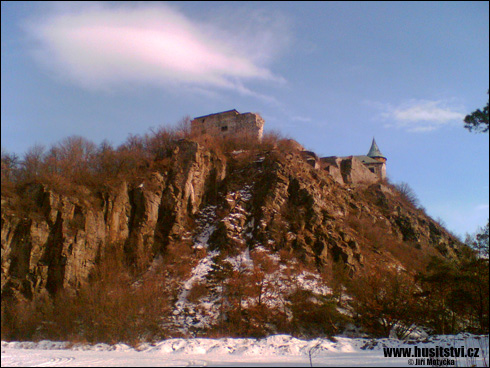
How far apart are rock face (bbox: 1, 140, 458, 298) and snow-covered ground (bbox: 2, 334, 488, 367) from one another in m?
6.87

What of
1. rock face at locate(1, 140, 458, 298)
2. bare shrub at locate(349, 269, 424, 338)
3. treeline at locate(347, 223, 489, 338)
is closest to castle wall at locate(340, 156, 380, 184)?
rock face at locate(1, 140, 458, 298)

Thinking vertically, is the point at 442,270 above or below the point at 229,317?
above

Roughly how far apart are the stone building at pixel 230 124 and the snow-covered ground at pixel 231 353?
28827 mm

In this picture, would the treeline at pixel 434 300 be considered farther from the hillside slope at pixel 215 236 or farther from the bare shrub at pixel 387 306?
the hillside slope at pixel 215 236

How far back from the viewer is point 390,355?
19312 mm

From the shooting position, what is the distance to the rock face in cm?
2780

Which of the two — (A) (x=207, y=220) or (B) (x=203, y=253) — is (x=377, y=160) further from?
(B) (x=203, y=253)

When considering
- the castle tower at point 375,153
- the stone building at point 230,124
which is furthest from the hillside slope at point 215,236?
the castle tower at point 375,153

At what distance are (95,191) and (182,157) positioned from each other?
916cm

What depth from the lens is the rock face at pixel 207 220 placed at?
2780cm

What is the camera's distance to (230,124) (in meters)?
50.0

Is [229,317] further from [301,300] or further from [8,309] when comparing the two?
[8,309]

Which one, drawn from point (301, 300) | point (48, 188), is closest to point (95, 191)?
point (48, 188)

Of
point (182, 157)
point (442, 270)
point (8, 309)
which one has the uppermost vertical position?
point (182, 157)
